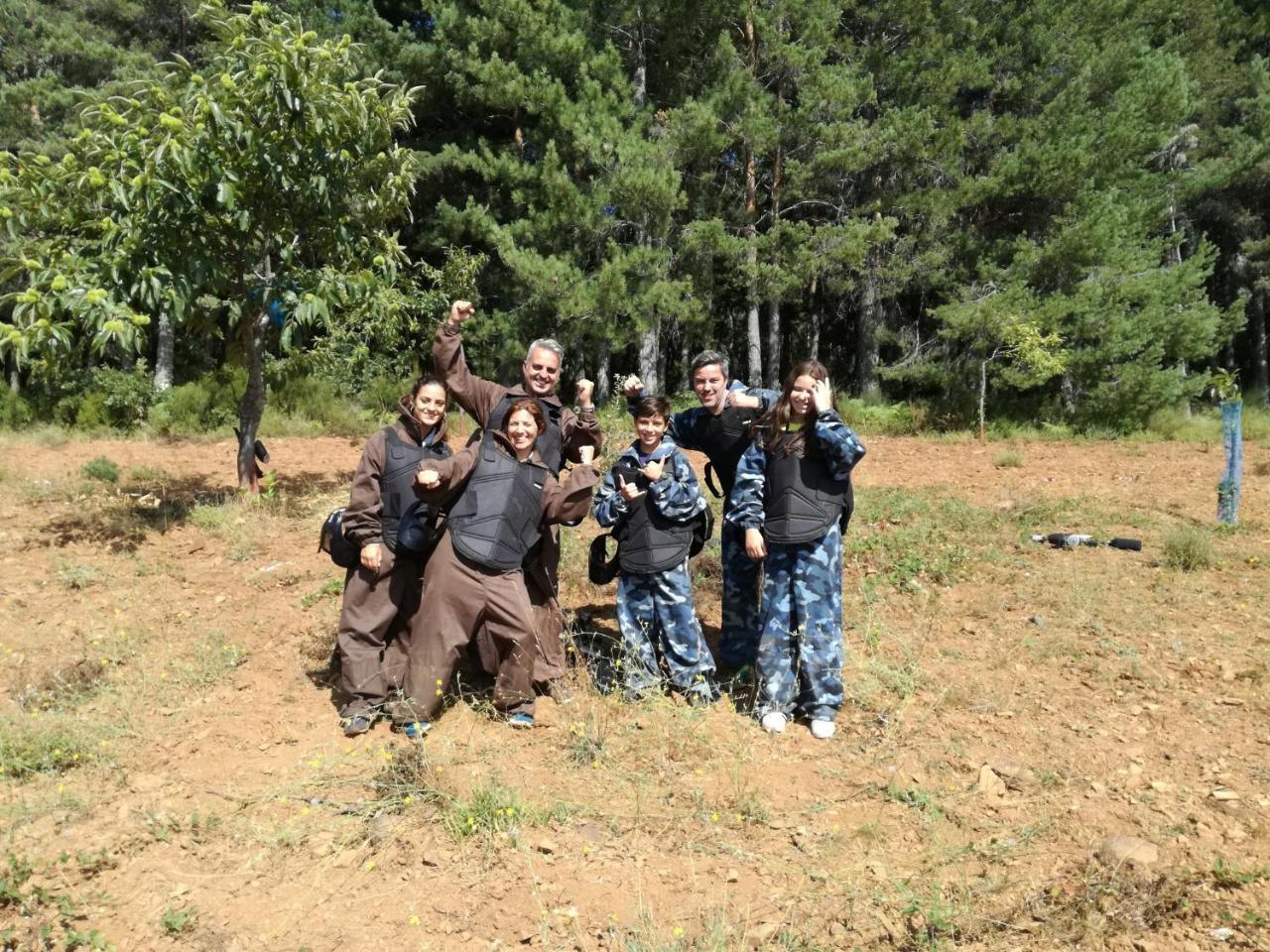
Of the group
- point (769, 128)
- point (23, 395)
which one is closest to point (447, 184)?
point (769, 128)

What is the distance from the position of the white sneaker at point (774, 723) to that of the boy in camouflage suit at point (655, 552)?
31cm

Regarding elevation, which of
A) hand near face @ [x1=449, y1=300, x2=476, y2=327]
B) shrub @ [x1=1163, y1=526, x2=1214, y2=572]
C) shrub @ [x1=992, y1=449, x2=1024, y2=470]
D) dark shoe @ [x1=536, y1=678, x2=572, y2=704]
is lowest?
dark shoe @ [x1=536, y1=678, x2=572, y2=704]

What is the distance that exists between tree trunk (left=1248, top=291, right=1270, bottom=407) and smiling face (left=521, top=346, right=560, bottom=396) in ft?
75.8

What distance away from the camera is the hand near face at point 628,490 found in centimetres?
410

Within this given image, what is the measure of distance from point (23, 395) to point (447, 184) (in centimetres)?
899

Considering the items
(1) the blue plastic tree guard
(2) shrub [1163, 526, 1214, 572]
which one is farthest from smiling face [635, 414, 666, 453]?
(1) the blue plastic tree guard

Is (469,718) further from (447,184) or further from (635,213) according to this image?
(447,184)

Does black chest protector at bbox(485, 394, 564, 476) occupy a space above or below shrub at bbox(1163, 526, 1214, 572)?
above

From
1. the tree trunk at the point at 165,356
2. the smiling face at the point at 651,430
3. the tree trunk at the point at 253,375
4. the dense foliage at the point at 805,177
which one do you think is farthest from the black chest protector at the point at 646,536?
the tree trunk at the point at 165,356

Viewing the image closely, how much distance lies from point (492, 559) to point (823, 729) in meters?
1.82

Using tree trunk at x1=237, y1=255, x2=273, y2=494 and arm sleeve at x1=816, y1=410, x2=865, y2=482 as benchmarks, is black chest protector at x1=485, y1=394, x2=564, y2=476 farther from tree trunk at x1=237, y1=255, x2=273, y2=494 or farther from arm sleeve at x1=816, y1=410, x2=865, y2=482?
tree trunk at x1=237, y1=255, x2=273, y2=494

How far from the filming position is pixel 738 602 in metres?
4.70

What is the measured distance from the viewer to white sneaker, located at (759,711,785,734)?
4.09 m

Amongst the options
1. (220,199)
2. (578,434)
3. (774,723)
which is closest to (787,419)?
(578,434)
